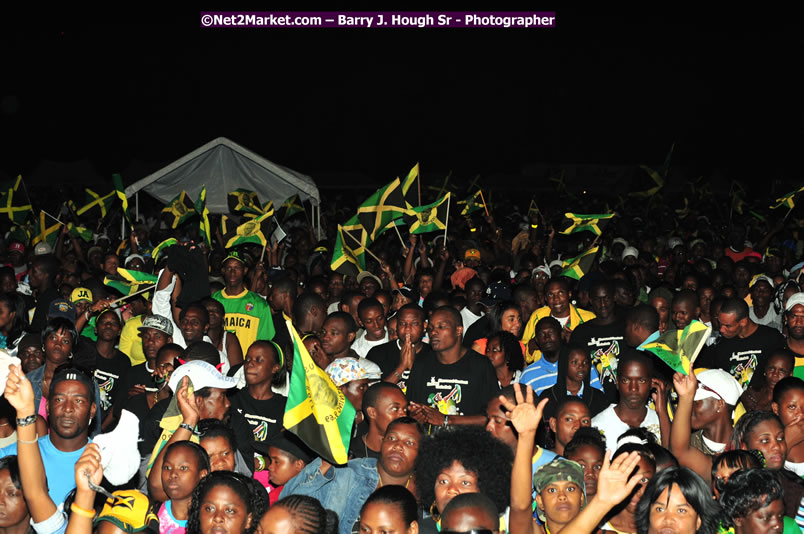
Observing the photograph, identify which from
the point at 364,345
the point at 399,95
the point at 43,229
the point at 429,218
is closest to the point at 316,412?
the point at 364,345

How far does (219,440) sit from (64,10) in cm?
3592

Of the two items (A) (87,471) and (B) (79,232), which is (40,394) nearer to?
(A) (87,471)

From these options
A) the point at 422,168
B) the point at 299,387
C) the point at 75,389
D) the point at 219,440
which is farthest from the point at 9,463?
the point at 422,168

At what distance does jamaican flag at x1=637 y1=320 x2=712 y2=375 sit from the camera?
5043 millimetres

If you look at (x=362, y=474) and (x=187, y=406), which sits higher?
(x=187, y=406)

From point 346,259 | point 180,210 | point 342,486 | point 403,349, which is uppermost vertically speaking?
point 180,210

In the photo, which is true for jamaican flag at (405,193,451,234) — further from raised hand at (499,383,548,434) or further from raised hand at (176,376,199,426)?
raised hand at (499,383,548,434)

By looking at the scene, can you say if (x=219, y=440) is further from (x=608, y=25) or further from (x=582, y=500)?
(x=608, y=25)

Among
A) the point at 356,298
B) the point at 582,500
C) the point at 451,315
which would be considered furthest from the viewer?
the point at 356,298

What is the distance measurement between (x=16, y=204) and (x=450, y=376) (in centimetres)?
925

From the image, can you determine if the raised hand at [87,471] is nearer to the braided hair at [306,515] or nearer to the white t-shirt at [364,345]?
the braided hair at [306,515]

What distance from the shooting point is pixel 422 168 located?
37.8m

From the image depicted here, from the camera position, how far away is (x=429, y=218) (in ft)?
34.8

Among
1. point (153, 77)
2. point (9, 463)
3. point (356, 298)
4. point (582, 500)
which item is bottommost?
point (582, 500)
